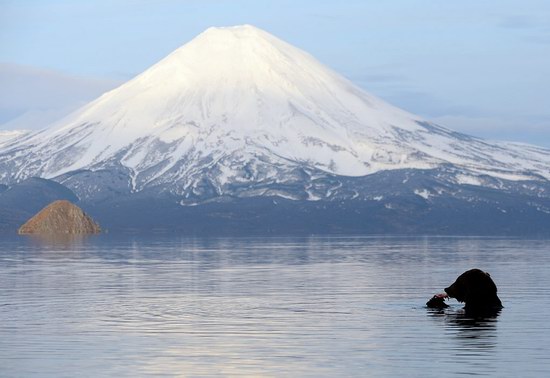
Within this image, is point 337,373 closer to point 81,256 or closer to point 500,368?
point 500,368

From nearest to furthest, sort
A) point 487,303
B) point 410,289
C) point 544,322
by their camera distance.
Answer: point 544,322 → point 487,303 → point 410,289

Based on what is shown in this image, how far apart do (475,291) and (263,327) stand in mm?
12792

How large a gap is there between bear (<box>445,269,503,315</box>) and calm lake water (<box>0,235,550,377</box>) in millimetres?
673

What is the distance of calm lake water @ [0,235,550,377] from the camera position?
39.4 metres

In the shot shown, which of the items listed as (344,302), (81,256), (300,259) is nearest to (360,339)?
(344,302)

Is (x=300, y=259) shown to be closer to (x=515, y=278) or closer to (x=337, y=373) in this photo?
(x=515, y=278)

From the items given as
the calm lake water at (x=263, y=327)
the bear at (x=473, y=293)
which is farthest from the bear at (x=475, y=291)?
the calm lake water at (x=263, y=327)

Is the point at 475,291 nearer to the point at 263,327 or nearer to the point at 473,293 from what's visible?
the point at 473,293

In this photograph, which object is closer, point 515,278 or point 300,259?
point 515,278

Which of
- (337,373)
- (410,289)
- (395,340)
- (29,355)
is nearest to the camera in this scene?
(337,373)

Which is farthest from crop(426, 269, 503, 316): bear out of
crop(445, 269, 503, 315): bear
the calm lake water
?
the calm lake water

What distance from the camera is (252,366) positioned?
39250mm

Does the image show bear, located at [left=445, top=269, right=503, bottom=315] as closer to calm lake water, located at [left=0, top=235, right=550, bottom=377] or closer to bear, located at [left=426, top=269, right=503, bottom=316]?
bear, located at [left=426, top=269, right=503, bottom=316]

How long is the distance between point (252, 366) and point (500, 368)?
23.6 ft
